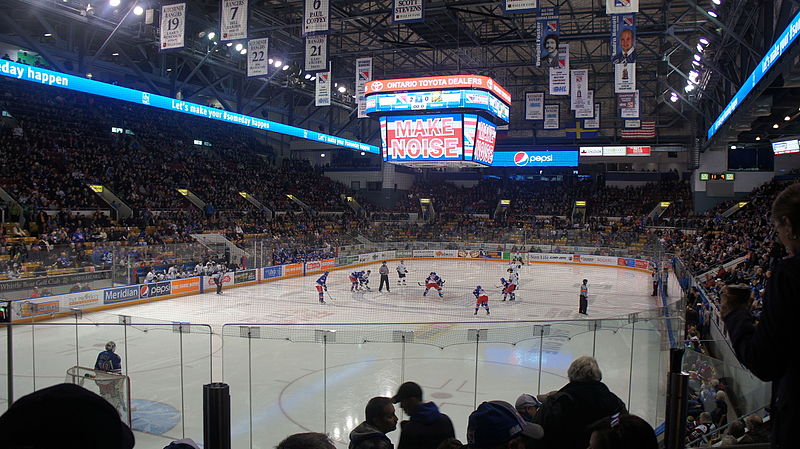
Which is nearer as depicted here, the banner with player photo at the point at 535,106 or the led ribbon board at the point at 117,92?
the led ribbon board at the point at 117,92

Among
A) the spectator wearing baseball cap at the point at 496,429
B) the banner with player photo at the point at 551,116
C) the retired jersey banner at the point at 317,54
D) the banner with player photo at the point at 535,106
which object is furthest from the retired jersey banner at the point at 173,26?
the banner with player photo at the point at 551,116

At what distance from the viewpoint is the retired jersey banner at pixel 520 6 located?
54.5 ft

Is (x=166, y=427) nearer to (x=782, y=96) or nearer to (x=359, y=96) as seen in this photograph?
(x=782, y=96)

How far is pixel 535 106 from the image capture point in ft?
99.9

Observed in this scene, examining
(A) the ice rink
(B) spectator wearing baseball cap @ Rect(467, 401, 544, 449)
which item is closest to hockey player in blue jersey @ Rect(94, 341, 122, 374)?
(A) the ice rink

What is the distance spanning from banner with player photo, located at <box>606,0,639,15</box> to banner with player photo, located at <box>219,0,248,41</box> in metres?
11.2

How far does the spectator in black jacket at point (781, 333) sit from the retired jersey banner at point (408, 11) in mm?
17659

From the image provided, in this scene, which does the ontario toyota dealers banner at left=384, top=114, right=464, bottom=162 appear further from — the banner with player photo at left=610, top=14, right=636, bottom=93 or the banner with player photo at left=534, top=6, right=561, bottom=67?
the banner with player photo at left=610, top=14, right=636, bottom=93

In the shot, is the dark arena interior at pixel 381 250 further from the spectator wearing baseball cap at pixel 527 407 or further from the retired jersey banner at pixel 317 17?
the retired jersey banner at pixel 317 17

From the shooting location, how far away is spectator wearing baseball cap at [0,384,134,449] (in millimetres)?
1210

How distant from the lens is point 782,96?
16.1 meters

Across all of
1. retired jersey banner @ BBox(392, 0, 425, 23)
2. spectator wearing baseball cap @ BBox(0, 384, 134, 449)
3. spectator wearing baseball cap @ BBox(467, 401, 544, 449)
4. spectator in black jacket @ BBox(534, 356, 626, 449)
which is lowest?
spectator in black jacket @ BBox(534, 356, 626, 449)

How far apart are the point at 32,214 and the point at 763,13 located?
1052 inches

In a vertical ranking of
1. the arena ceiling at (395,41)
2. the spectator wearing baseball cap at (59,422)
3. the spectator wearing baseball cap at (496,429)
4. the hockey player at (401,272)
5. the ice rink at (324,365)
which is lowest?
the hockey player at (401,272)
